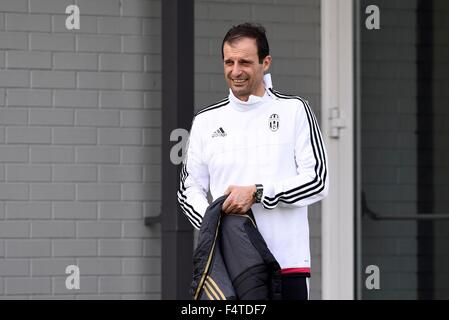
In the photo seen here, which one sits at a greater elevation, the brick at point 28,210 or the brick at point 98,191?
the brick at point 98,191

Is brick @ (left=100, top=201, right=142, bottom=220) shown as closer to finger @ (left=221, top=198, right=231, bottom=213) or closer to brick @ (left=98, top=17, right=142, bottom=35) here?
brick @ (left=98, top=17, right=142, bottom=35)

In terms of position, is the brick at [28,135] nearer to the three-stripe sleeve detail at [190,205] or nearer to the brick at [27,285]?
the brick at [27,285]

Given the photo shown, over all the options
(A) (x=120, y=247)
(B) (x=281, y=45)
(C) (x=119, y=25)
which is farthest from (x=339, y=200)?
(C) (x=119, y=25)

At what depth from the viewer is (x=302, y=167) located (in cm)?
545

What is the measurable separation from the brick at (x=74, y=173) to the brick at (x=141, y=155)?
202mm

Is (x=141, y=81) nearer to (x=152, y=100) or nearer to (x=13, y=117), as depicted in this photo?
(x=152, y=100)

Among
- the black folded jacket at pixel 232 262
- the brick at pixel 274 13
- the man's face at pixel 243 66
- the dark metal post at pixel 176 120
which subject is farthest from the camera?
the brick at pixel 274 13

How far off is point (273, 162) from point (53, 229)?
2.72 meters

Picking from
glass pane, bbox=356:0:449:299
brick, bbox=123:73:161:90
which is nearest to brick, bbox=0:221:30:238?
brick, bbox=123:73:161:90

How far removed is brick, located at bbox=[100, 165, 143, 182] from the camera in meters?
7.92

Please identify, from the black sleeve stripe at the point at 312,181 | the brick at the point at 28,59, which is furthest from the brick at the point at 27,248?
the black sleeve stripe at the point at 312,181

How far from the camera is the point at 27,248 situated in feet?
25.6

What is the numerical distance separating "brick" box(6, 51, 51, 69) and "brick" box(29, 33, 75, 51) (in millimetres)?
38

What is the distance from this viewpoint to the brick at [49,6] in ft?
25.6
